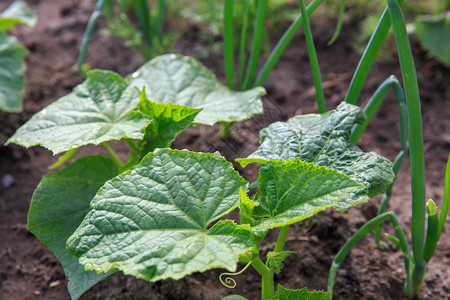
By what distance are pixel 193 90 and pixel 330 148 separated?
63cm

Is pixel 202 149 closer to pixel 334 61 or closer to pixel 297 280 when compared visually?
pixel 297 280

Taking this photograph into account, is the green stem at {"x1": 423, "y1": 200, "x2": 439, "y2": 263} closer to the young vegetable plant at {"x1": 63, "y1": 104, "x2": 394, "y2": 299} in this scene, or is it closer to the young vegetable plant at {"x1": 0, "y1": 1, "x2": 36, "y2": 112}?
the young vegetable plant at {"x1": 63, "y1": 104, "x2": 394, "y2": 299}

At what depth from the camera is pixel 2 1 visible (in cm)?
300

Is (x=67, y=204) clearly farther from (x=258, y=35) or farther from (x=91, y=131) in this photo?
(x=258, y=35)

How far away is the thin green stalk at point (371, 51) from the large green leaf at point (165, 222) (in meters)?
0.48

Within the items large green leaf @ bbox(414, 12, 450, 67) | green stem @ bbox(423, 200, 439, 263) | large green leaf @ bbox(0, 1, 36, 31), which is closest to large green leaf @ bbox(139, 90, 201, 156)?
green stem @ bbox(423, 200, 439, 263)

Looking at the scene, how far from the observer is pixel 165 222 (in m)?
1.09

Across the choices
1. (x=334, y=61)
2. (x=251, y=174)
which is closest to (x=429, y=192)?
(x=251, y=174)

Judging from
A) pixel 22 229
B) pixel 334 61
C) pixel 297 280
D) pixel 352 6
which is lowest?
pixel 22 229

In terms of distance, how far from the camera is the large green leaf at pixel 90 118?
133 cm

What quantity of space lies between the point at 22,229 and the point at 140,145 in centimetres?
63

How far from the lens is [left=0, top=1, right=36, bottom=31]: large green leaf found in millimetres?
2191

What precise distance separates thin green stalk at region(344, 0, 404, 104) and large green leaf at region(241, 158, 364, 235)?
367 mm

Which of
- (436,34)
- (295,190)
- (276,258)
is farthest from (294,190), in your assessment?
(436,34)
